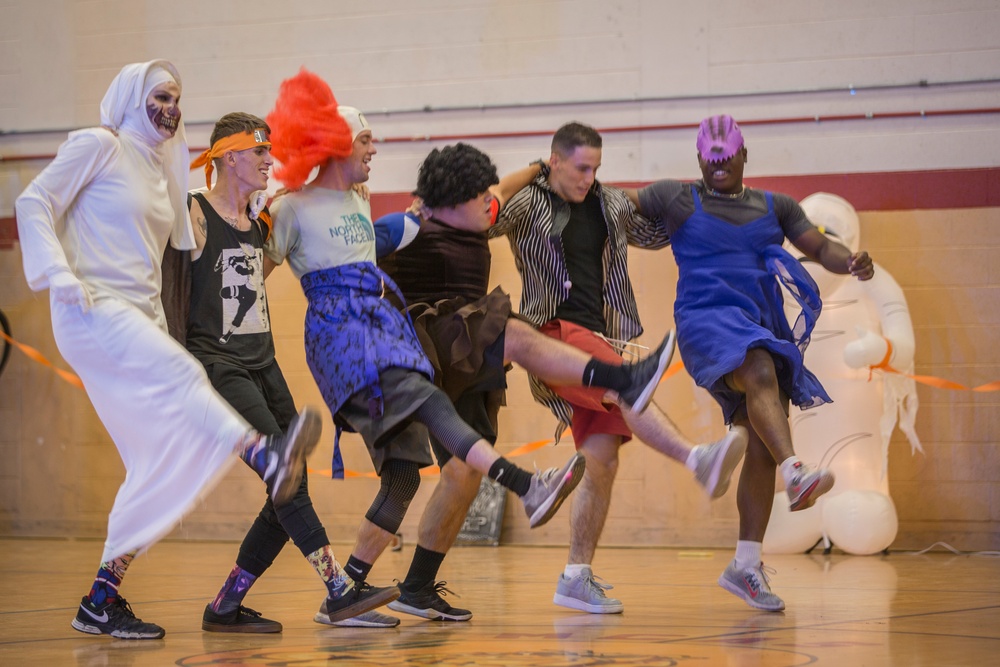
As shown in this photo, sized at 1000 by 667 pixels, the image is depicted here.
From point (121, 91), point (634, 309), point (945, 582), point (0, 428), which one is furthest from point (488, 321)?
point (0, 428)

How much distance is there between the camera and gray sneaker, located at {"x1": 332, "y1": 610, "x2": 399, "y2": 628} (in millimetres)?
3596

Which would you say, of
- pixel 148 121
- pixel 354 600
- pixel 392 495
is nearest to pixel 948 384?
pixel 392 495

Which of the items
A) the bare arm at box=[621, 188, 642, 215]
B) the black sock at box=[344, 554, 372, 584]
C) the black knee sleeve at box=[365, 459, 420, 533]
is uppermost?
the bare arm at box=[621, 188, 642, 215]

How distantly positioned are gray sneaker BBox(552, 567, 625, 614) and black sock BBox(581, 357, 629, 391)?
84cm

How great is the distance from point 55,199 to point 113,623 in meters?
1.24

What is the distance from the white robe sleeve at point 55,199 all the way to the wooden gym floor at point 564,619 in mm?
1052

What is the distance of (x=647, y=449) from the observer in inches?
273

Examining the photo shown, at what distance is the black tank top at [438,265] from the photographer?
12.7ft

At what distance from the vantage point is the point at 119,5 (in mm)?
7977

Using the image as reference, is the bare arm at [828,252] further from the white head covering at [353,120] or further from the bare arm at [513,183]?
the white head covering at [353,120]

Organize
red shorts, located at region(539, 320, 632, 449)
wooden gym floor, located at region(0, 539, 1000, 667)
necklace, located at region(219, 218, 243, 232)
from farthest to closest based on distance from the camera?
red shorts, located at region(539, 320, 632, 449)
necklace, located at region(219, 218, 243, 232)
wooden gym floor, located at region(0, 539, 1000, 667)

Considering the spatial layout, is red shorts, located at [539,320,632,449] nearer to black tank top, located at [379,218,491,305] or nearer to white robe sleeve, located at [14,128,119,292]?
black tank top, located at [379,218,491,305]

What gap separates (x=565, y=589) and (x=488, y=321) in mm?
1053

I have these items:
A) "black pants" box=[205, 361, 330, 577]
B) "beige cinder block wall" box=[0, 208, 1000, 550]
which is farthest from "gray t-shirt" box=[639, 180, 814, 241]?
"beige cinder block wall" box=[0, 208, 1000, 550]
